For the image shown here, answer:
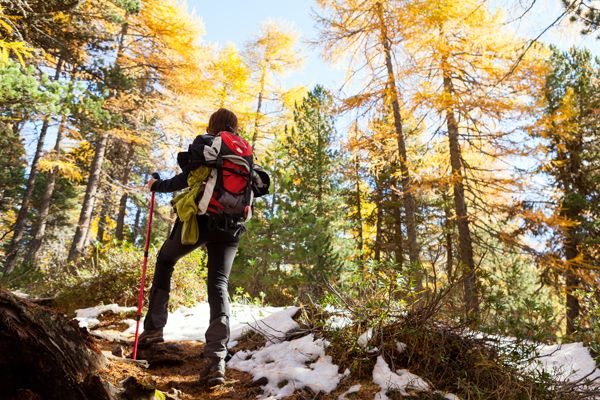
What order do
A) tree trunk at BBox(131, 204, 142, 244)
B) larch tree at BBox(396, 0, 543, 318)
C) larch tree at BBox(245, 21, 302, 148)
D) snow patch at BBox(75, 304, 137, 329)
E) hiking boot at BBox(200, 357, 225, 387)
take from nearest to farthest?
hiking boot at BBox(200, 357, 225, 387) < snow patch at BBox(75, 304, 137, 329) < larch tree at BBox(396, 0, 543, 318) < larch tree at BBox(245, 21, 302, 148) < tree trunk at BBox(131, 204, 142, 244)

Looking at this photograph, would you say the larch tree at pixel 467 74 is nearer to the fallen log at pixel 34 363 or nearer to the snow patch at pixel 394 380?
the snow patch at pixel 394 380

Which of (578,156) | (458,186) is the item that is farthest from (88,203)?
(578,156)

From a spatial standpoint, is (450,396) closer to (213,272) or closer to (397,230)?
(213,272)

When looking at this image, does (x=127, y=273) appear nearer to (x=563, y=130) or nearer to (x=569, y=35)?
(x=569, y=35)

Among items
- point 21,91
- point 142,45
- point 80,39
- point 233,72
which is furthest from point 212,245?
point 233,72

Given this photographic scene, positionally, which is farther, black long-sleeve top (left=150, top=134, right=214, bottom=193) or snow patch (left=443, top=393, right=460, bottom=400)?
black long-sleeve top (left=150, top=134, right=214, bottom=193)

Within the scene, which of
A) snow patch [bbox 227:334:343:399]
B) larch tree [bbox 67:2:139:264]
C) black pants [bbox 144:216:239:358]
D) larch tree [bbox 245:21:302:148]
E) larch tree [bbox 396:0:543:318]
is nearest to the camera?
snow patch [bbox 227:334:343:399]

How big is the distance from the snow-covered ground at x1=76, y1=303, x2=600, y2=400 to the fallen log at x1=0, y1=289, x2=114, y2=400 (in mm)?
1109

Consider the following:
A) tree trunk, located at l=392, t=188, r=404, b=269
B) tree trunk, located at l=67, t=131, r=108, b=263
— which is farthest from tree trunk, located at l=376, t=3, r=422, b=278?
tree trunk, located at l=67, t=131, r=108, b=263

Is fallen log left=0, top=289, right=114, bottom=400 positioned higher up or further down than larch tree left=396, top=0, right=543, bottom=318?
further down

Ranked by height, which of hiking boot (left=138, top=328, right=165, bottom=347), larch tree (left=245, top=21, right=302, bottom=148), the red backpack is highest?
larch tree (left=245, top=21, right=302, bottom=148)

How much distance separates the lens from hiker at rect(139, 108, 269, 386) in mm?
2650

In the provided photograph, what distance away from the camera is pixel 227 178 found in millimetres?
2785

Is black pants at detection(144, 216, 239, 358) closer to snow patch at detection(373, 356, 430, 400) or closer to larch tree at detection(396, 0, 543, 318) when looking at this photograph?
snow patch at detection(373, 356, 430, 400)
